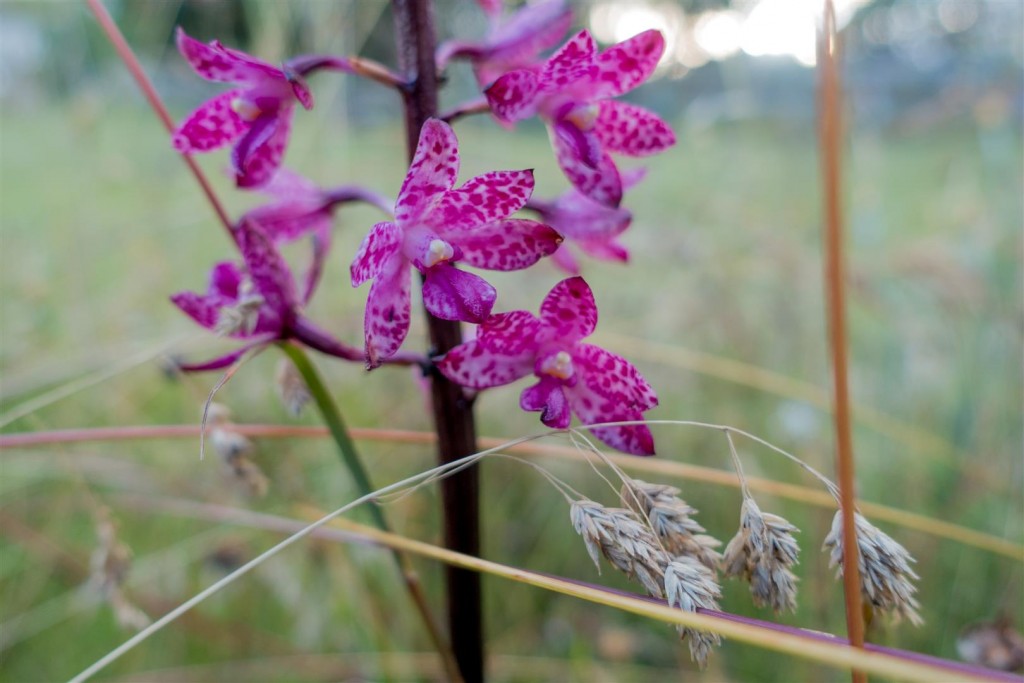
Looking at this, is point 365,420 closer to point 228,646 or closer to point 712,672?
point 228,646

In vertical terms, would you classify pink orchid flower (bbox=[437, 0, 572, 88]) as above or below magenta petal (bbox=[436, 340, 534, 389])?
above

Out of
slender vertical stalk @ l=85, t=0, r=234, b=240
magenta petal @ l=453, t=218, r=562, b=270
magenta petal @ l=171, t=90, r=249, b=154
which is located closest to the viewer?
magenta petal @ l=453, t=218, r=562, b=270

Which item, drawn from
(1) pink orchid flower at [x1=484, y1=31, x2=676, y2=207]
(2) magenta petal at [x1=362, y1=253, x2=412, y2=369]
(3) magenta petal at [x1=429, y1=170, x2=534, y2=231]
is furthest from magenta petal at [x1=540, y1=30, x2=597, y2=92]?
(2) magenta petal at [x1=362, y1=253, x2=412, y2=369]

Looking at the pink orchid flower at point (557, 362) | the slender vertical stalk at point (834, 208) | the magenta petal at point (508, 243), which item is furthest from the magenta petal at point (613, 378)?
the slender vertical stalk at point (834, 208)

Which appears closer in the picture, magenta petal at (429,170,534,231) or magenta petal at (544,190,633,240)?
magenta petal at (429,170,534,231)

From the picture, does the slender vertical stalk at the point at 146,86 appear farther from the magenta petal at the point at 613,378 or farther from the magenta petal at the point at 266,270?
the magenta petal at the point at 613,378

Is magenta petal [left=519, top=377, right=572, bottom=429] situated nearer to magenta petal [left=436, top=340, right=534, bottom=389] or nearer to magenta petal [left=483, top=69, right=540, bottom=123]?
magenta petal [left=436, top=340, right=534, bottom=389]

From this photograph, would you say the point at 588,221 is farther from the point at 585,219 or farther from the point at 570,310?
the point at 570,310

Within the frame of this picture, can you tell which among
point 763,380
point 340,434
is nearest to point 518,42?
point 340,434
